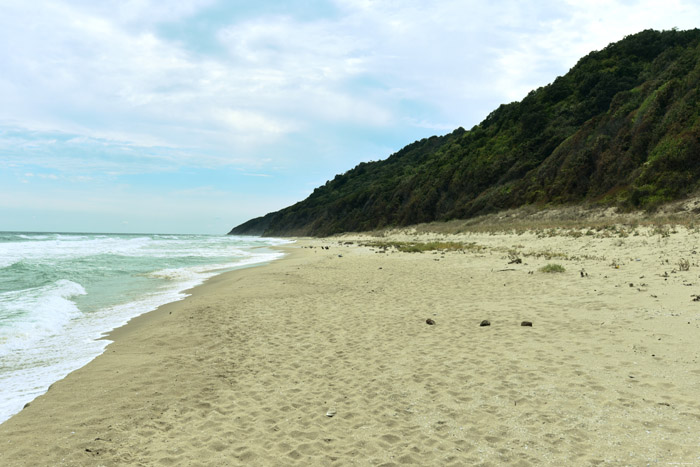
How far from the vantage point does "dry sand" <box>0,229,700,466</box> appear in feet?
12.7

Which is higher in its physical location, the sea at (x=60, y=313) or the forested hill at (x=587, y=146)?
the forested hill at (x=587, y=146)

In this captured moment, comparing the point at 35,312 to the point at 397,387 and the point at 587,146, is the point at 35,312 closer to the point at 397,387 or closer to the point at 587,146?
the point at 397,387

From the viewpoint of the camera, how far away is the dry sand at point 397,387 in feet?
12.7

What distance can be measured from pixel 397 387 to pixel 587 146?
43.2 meters

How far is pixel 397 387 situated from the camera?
535cm

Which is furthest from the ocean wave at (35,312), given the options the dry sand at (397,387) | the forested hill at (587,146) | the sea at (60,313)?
the forested hill at (587,146)

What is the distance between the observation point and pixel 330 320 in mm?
9195

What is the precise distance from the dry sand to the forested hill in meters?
25.9

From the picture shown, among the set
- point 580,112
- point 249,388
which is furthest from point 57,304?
point 580,112

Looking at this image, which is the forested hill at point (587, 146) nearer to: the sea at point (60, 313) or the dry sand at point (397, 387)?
the dry sand at point (397, 387)

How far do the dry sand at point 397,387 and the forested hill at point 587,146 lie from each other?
25907mm

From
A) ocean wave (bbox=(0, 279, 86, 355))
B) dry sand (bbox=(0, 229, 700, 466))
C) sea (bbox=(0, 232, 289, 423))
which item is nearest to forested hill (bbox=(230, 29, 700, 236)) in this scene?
dry sand (bbox=(0, 229, 700, 466))

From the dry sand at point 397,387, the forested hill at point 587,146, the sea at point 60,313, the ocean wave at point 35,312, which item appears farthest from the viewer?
the forested hill at point 587,146

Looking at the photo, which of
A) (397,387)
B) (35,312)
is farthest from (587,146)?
(35,312)
